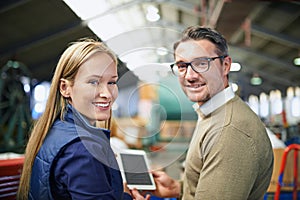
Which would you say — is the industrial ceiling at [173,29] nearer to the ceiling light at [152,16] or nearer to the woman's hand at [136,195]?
the ceiling light at [152,16]

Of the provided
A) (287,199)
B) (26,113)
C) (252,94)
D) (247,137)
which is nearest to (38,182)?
(247,137)

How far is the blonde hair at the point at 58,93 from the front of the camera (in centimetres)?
68

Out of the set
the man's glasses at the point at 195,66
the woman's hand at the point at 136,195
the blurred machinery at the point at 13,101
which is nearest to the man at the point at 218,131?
the man's glasses at the point at 195,66

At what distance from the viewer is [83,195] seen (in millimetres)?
645

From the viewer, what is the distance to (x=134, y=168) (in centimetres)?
75

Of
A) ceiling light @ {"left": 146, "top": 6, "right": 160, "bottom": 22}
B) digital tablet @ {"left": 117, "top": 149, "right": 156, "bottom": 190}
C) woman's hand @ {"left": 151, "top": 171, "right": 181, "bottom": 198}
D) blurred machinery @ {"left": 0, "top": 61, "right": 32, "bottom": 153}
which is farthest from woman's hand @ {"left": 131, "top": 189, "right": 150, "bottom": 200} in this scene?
blurred machinery @ {"left": 0, "top": 61, "right": 32, "bottom": 153}

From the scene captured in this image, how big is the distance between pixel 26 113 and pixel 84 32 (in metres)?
4.02

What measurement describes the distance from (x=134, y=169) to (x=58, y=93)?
224 mm

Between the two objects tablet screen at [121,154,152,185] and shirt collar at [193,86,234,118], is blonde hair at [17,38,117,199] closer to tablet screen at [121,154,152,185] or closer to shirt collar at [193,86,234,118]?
tablet screen at [121,154,152,185]

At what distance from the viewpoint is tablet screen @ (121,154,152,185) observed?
2.46 feet

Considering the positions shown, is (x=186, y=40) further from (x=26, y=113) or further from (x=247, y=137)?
(x=26, y=113)

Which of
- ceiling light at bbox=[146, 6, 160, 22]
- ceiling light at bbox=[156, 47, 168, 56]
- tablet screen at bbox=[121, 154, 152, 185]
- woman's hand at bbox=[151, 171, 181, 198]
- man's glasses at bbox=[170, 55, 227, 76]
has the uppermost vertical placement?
ceiling light at bbox=[146, 6, 160, 22]

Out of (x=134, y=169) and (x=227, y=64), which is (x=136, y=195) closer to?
(x=134, y=169)

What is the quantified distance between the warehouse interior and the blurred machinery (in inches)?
0.5
